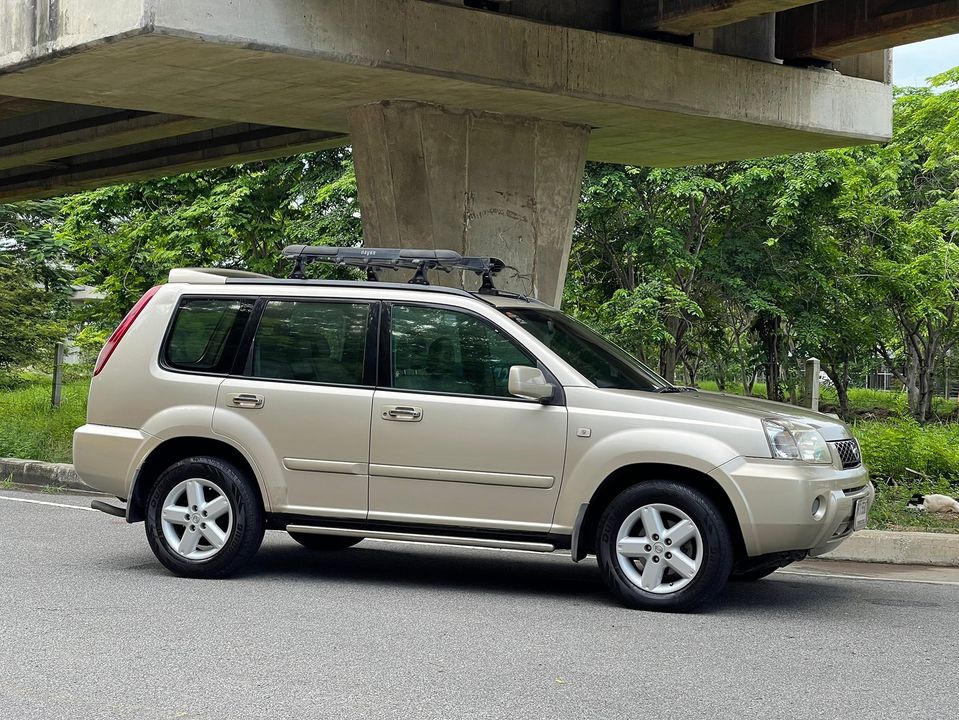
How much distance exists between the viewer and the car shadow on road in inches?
310

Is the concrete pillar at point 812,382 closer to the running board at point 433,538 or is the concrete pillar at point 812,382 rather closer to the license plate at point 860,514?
the license plate at point 860,514

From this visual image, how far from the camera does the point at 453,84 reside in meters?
11.4

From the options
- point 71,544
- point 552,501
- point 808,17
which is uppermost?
point 808,17

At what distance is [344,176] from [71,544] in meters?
12.9

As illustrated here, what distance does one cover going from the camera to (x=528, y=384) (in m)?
7.38

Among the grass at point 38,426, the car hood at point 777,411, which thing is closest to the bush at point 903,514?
the car hood at point 777,411

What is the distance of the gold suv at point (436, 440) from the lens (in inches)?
285

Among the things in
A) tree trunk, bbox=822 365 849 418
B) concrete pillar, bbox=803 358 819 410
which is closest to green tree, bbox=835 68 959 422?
tree trunk, bbox=822 365 849 418

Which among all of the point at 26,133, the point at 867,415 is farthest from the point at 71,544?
the point at 867,415

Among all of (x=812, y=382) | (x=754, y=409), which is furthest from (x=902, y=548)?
(x=812, y=382)

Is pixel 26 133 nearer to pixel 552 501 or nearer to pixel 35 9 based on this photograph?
pixel 35 9

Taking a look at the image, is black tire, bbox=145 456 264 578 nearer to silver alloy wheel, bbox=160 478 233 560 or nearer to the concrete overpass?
silver alloy wheel, bbox=160 478 233 560

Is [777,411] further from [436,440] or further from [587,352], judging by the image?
[436,440]

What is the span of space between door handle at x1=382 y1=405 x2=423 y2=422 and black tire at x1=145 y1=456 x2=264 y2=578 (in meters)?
1.06
